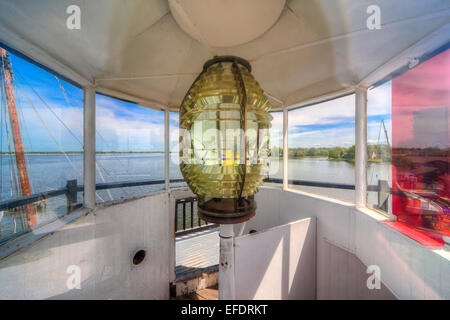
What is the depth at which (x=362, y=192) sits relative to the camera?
1.36 metres

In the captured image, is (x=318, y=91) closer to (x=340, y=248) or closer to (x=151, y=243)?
(x=340, y=248)

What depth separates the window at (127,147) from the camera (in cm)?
142

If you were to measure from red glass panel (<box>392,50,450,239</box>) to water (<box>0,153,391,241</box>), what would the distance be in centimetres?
19

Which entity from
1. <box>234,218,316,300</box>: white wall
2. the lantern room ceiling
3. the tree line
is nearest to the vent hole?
<box>234,218,316,300</box>: white wall

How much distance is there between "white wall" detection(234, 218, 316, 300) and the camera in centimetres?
109

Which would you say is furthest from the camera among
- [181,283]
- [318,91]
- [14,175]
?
[181,283]

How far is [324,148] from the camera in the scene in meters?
1.82

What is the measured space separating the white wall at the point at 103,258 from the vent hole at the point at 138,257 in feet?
0.14

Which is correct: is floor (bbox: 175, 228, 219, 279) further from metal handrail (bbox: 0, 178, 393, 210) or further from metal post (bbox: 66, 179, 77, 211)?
metal post (bbox: 66, 179, 77, 211)

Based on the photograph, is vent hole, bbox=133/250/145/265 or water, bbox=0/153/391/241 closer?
water, bbox=0/153/391/241

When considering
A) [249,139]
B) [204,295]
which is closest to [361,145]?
[249,139]

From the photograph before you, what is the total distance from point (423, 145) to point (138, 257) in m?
2.20
